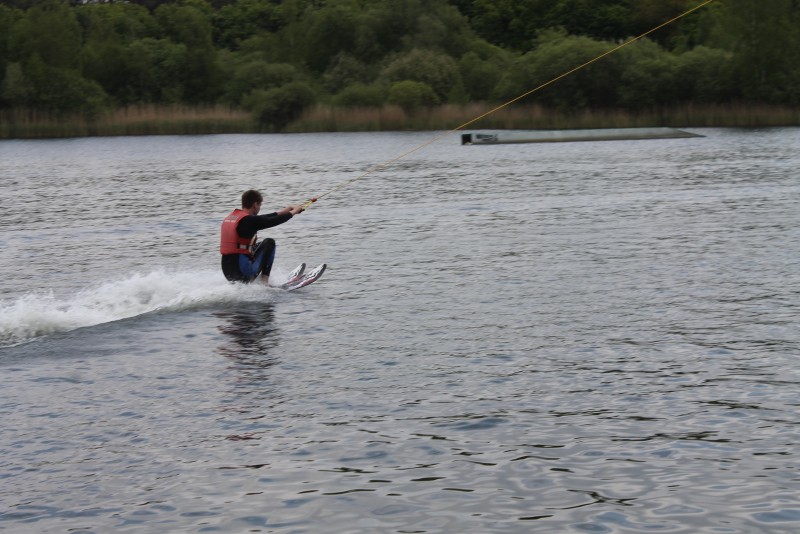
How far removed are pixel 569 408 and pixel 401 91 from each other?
65260 millimetres

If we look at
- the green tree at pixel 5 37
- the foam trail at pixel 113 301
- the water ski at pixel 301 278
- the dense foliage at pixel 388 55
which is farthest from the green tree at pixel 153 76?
the foam trail at pixel 113 301

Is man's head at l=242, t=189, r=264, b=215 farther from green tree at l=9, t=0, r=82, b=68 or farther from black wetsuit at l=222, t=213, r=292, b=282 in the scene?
green tree at l=9, t=0, r=82, b=68

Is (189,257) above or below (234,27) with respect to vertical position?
below

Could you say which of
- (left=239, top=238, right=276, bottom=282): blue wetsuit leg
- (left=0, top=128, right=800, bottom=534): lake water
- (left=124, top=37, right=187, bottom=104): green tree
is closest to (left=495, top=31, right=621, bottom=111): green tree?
(left=124, top=37, right=187, bottom=104): green tree

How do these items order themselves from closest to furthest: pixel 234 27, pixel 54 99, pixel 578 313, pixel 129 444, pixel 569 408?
1. pixel 129 444
2. pixel 569 408
3. pixel 578 313
4. pixel 54 99
5. pixel 234 27

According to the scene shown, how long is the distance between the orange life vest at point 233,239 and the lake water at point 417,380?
1.84 ft

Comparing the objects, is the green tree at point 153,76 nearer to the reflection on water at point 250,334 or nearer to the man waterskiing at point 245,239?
the man waterskiing at point 245,239

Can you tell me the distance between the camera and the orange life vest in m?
16.7

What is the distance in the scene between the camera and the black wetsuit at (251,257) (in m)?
16.6

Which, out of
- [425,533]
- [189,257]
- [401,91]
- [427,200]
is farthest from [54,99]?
[425,533]

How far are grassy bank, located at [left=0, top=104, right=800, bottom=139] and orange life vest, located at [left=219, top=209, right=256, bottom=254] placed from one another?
5246cm

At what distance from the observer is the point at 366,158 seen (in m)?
51.4

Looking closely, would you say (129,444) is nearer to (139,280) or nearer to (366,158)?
(139,280)

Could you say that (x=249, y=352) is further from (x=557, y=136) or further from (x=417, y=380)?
(x=557, y=136)
